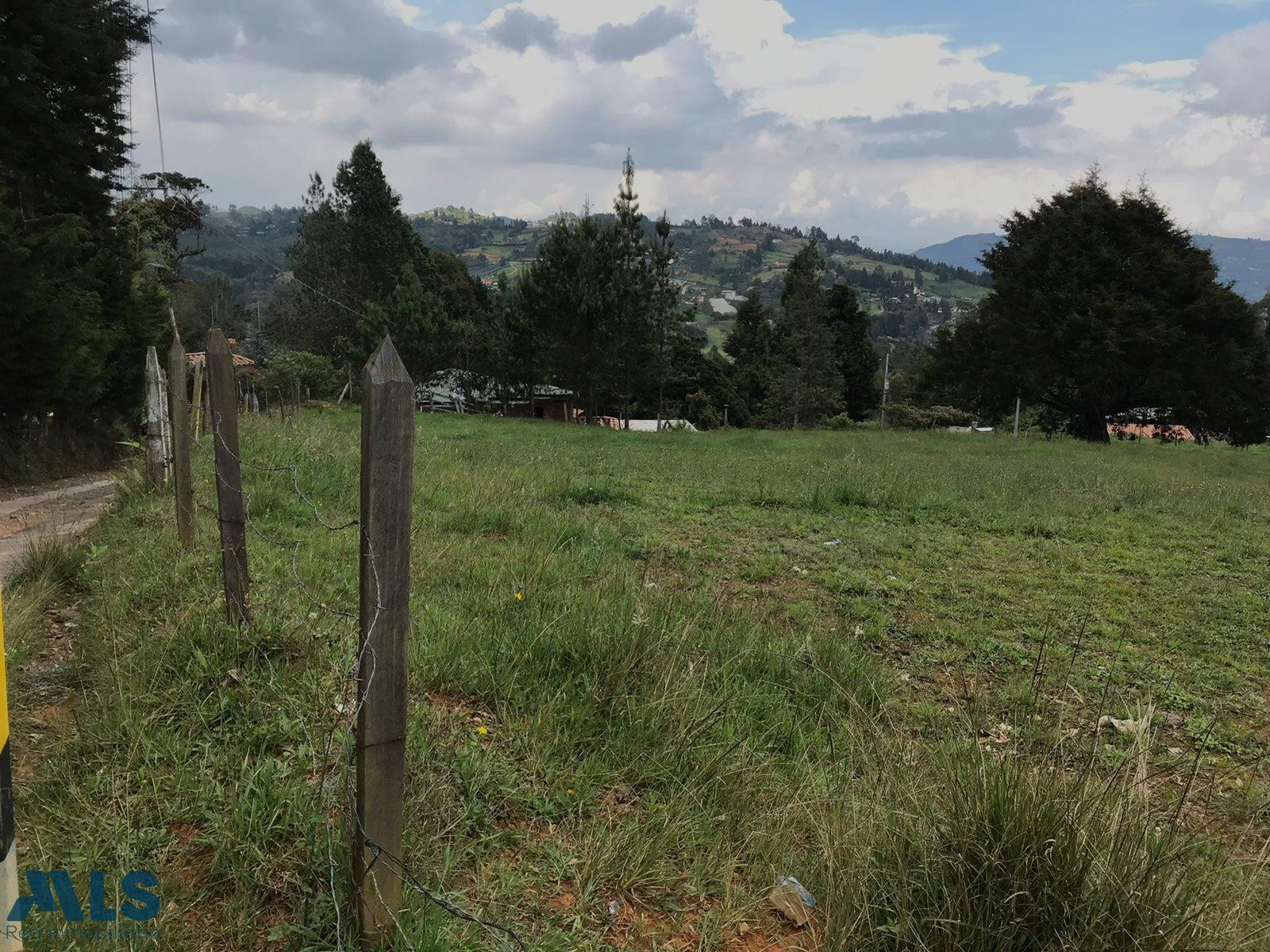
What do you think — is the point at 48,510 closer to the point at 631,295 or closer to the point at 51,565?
the point at 51,565

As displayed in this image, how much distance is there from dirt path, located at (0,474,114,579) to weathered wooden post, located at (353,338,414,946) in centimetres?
627

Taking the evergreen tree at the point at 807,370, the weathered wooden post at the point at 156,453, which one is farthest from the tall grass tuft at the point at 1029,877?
the evergreen tree at the point at 807,370

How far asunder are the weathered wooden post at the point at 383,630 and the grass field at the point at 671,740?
0.75 ft

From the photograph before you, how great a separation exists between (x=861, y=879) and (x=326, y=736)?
6.91ft

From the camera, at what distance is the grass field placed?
240cm

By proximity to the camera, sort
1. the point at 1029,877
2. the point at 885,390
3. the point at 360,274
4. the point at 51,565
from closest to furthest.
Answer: the point at 1029,877
the point at 51,565
the point at 885,390
the point at 360,274

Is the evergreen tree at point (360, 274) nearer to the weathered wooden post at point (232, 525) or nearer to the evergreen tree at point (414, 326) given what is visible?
the evergreen tree at point (414, 326)

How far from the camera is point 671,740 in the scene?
3541 mm

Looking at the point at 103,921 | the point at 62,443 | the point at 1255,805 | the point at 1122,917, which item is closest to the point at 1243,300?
the point at 1255,805

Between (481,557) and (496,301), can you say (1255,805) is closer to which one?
(481,557)

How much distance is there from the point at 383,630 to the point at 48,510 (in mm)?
13334

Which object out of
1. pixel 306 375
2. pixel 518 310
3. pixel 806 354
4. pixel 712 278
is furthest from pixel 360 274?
pixel 712 278

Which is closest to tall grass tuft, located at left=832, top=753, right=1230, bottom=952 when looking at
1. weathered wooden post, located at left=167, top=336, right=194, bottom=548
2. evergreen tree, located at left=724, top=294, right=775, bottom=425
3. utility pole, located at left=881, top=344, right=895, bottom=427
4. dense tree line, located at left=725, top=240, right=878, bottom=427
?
weathered wooden post, located at left=167, top=336, right=194, bottom=548

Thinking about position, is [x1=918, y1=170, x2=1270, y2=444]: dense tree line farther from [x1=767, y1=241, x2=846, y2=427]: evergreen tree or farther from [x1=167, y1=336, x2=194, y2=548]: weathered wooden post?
[x1=167, y1=336, x2=194, y2=548]: weathered wooden post
